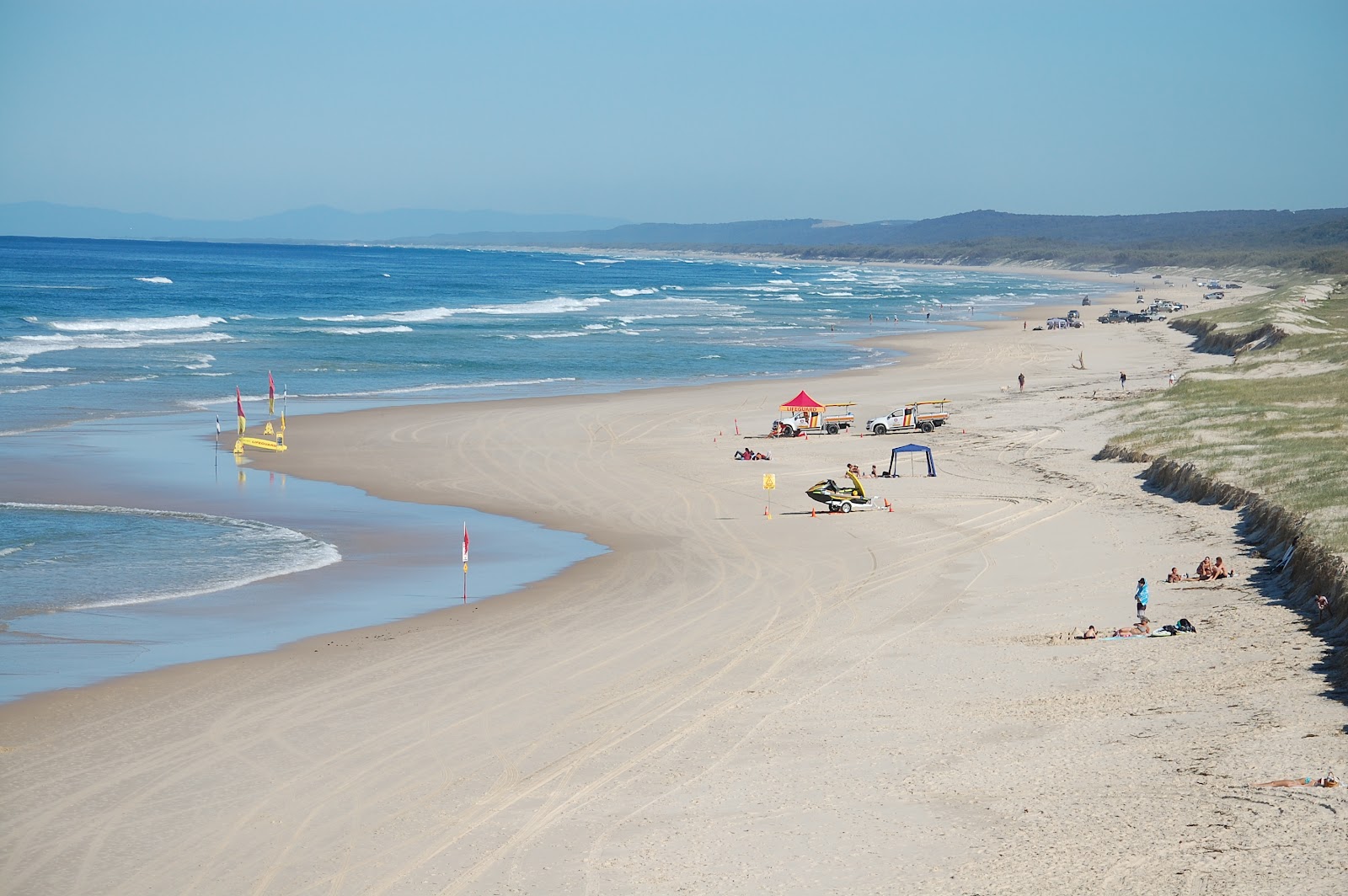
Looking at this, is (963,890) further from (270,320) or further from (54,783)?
(270,320)

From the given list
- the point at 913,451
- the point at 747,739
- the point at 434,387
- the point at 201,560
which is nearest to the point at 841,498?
the point at 913,451

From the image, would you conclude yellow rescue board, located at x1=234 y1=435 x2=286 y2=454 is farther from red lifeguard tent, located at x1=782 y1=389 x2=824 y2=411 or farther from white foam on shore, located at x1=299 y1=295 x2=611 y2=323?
white foam on shore, located at x1=299 y1=295 x2=611 y2=323

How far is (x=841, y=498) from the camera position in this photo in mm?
26922

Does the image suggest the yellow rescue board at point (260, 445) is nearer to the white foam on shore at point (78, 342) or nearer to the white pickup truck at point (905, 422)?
the white pickup truck at point (905, 422)

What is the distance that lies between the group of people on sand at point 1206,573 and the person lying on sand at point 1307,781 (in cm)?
847

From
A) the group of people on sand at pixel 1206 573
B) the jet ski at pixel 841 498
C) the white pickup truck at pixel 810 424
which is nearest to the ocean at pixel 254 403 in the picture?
the jet ski at pixel 841 498

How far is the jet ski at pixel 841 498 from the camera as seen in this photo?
88.1ft

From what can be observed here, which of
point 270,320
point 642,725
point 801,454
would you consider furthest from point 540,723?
point 270,320

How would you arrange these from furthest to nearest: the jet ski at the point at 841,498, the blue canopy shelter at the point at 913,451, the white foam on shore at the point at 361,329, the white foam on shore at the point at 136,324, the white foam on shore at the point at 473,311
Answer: the white foam on shore at the point at 473,311
the white foam on shore at the point at 361,329
the white foam on shore at the point at 136,324
the blue canopy shelter at the point at 913,451
the jet ski at the point at 841,498

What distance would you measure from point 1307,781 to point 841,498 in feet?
53.6

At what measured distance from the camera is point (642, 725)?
13.9m

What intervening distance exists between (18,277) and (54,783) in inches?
4161

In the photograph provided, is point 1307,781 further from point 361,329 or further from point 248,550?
point 361,329

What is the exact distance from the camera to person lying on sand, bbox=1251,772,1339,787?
1062 cm
